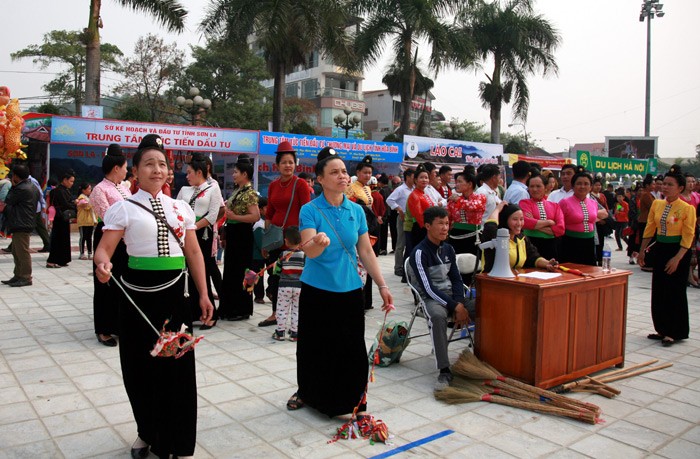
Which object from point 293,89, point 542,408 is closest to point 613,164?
point 542,408

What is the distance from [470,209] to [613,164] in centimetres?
2802

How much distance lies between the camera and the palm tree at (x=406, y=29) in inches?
909

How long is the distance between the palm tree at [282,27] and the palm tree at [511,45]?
913 cm

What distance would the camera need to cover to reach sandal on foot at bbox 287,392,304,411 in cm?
392

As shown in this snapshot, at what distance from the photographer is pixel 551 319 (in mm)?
4230

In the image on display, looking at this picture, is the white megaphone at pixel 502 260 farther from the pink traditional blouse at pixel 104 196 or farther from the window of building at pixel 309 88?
the window of building at pixel 309 88

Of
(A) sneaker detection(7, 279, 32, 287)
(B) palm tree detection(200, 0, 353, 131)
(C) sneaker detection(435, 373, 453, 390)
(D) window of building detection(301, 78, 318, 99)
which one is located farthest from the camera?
(D) window of building detection(301, 78, 318, 99)

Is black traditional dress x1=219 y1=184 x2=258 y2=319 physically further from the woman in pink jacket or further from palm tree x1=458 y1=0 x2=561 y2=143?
palm tree x1=458 y1=0 x2=561 y2=143

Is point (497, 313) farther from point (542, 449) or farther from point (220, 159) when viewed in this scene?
point (220, 159)

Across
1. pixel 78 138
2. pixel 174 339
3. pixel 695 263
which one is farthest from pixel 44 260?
pixel 695 263

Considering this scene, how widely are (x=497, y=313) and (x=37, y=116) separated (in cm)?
1363

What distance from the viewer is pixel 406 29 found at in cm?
2386

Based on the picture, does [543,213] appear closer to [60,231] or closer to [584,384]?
[584,384]

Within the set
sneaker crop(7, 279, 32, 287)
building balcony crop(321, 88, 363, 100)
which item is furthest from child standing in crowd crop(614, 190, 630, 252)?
building balcony crop(321, 88, 363, 100)
